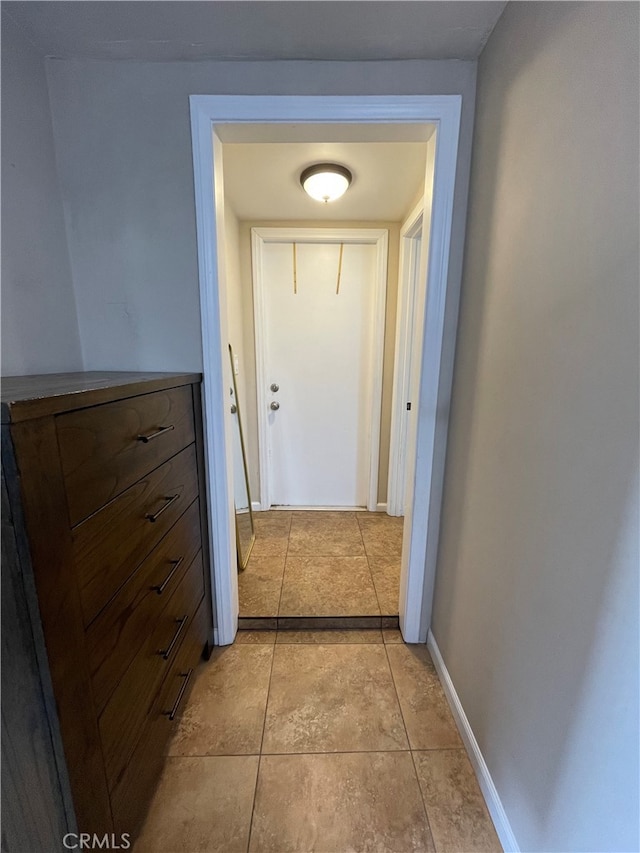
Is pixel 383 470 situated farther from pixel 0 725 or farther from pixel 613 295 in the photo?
pixel 0 725

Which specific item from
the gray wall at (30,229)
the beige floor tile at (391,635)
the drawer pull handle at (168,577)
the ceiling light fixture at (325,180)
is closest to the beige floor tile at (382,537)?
the beige floor tile at (391,635)

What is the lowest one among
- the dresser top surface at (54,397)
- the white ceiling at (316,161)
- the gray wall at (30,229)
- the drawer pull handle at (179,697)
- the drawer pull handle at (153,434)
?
the drawer pull handle at (179,697)

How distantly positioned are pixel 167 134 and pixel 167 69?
19 centimetres

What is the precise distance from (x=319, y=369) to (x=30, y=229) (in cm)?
174

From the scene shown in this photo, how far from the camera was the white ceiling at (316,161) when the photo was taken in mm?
1508

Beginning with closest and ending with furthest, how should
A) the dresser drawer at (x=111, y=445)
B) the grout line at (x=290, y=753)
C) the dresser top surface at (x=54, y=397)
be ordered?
1. the dresser top surface at (x=54, y=397)
2. the dresser drawer at (x=111, y=445)
3. the grout line at (x=290, y=753)

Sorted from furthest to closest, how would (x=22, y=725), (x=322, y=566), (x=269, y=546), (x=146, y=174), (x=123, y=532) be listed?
1. (x=269, y=546)
2. (x=322, y=566)
3. (x=146, y=174)
4. (x=123, y=532)
5. (x=22, y=725)

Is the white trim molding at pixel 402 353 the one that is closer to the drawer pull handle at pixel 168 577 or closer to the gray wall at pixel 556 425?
the gray wall at pixel 556 425

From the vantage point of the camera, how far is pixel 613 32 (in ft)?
1.89

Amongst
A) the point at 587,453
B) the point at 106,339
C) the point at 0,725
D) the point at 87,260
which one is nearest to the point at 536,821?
the point at 587,453

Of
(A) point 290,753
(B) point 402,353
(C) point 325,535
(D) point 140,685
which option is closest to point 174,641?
(D) point 140,685

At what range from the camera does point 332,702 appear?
4.08ft

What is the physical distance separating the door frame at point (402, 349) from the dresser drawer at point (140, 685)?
1576 mm

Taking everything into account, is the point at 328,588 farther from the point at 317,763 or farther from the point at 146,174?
the point at 146,174
